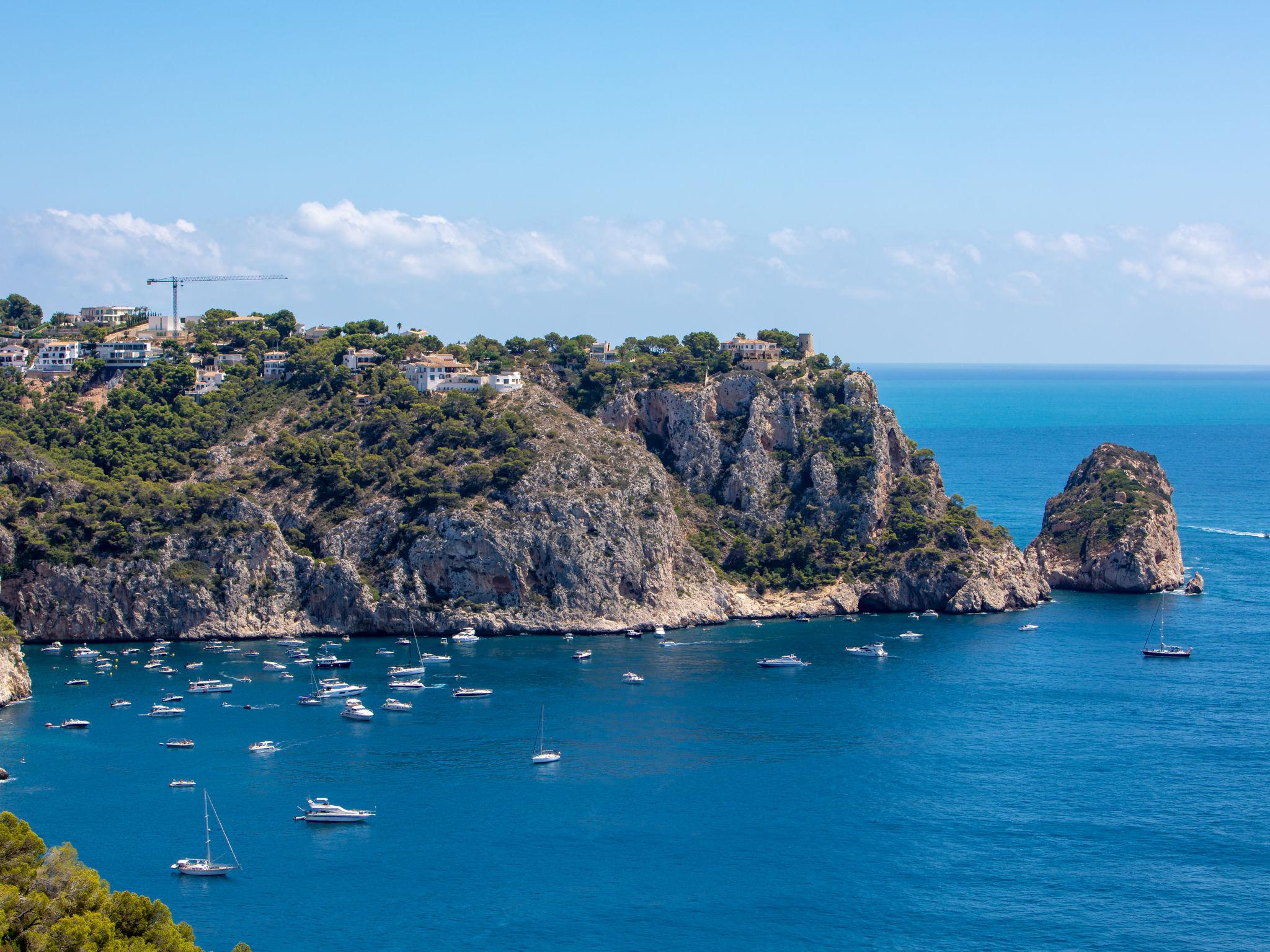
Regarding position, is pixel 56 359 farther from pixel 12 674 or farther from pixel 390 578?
pixel 12 674

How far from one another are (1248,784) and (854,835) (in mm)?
26848

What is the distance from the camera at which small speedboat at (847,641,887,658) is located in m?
125

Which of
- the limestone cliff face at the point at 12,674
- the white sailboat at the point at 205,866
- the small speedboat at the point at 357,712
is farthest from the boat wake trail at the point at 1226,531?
the white sailboat at the point at 205,866

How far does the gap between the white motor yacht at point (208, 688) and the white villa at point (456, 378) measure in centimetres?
5215

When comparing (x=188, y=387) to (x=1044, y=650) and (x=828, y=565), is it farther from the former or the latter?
(x=1044, y=650)

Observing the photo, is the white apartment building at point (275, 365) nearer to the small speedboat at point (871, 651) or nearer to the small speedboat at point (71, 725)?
the small speedboat at point (71, 725)

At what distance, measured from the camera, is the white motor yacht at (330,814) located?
82.4 meters

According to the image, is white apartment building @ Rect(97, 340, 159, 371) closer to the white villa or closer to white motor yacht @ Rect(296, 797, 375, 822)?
the white villa

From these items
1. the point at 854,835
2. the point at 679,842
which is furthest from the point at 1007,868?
the point at 679,842

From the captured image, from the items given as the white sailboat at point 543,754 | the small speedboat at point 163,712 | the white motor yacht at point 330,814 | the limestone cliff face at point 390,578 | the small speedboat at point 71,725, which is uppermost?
the limestone cliff face at point 390,578

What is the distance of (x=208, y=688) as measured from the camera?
367ft

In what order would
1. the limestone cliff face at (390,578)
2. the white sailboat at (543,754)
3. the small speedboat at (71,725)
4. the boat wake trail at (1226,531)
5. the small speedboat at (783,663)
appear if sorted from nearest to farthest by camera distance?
1. the white sailboat at (543,754)
2. the small speedboat at (71,725)
3. the small speedboat at (783,663)
4. the limestone cliff face at (390,578)
5. the boat wake trail at (1226,531)

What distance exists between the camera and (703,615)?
138000 millimetres

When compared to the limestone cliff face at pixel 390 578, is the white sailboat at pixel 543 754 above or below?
below
